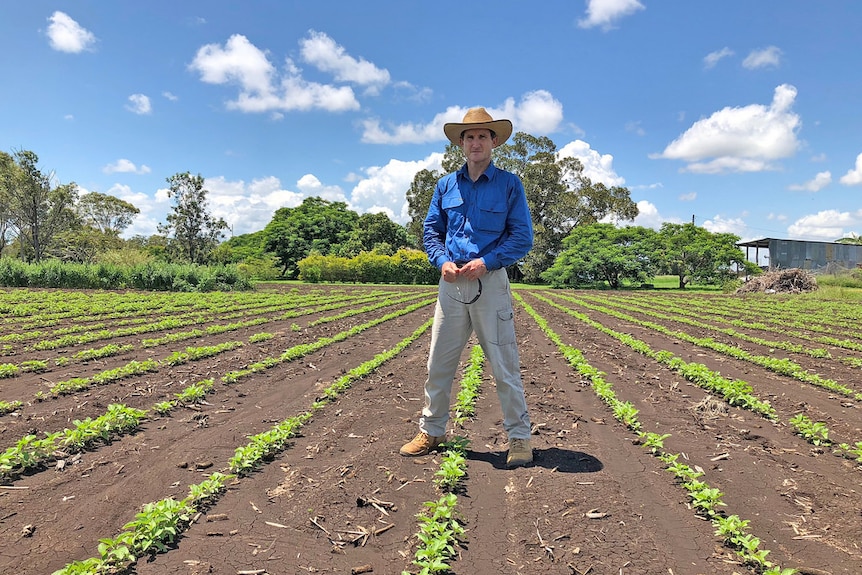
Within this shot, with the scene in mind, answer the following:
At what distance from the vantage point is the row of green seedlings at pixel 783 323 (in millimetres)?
9953

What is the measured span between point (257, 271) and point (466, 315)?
39365mm

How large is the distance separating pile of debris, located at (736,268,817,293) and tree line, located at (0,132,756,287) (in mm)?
7844

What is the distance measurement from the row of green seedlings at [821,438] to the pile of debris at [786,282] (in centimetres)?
2782

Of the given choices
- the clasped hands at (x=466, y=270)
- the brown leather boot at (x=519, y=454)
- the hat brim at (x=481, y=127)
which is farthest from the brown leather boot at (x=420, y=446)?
the hat brim at (x=481, y=127)

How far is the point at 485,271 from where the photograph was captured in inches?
Answer: 133

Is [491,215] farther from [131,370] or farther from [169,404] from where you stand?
[131,370]

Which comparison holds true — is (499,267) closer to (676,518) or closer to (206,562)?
(676,518)

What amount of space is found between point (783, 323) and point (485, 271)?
13627 mm

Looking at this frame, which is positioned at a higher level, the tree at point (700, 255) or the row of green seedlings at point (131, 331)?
the tree at point (700, 255)

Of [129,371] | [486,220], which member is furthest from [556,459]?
[129,371]

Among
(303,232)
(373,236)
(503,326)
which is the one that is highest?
(303,232)

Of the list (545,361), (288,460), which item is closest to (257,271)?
(545,361)

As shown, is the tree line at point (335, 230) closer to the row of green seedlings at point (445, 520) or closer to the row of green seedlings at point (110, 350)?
the row of green seedlings at point (110, 350)

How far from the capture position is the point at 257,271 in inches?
1577
